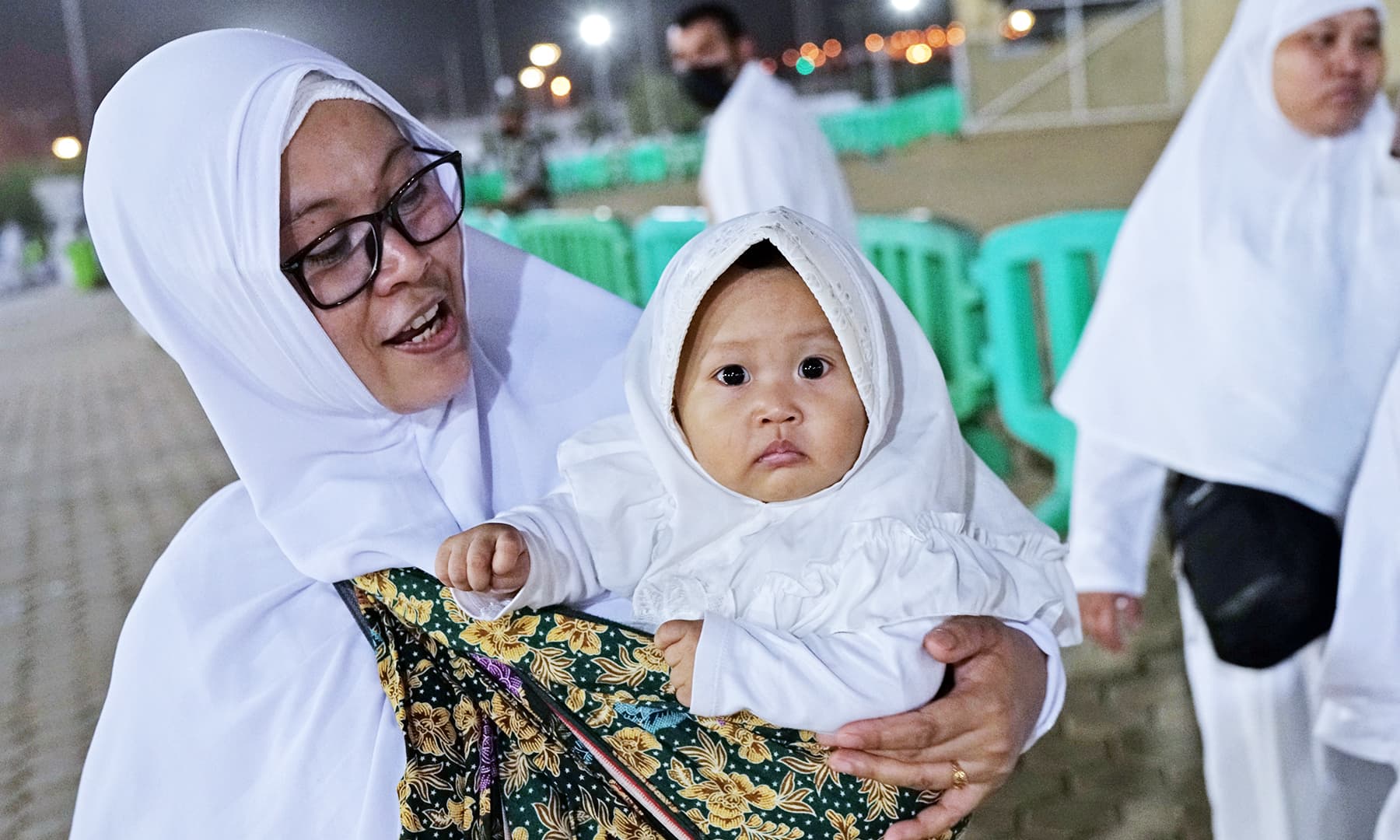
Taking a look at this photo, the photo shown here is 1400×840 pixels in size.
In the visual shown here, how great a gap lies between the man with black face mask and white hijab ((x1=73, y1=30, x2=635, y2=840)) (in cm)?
323

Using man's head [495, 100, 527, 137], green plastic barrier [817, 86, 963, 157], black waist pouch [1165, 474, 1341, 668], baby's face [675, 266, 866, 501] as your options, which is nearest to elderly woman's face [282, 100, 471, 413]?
baby's face [675, 266, 866, 501]

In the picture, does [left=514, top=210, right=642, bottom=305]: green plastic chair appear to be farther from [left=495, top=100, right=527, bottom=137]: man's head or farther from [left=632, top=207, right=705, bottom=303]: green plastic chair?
[left=495, top=100, right=527, bottom=137]: man's head

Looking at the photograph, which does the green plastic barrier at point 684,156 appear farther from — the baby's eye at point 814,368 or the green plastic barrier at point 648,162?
the baby's eye at point 814,368

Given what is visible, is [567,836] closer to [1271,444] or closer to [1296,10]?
[1271,444]

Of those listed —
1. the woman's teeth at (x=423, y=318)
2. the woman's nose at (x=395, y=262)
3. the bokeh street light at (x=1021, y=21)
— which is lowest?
the woman's teeth at (x=423, y=318)

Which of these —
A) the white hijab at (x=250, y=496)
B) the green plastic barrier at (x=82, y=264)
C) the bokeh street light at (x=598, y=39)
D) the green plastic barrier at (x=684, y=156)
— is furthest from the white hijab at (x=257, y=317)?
the green plastic barrier at (x=82, y=264)

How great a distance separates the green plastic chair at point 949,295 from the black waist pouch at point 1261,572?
178 cm

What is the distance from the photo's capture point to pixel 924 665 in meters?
1.36

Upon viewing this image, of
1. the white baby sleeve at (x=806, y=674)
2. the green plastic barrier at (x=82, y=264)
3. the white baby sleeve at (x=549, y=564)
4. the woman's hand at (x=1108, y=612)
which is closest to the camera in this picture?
the white baby sleeve at (x=806, y=674)

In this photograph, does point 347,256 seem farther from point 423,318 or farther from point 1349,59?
point 1349,59

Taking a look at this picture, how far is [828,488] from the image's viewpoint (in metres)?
1.41

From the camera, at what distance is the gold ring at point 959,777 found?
139 cm

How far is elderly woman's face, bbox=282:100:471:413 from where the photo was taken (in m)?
1.46

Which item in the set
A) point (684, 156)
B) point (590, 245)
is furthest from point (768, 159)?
point (684, 156)
